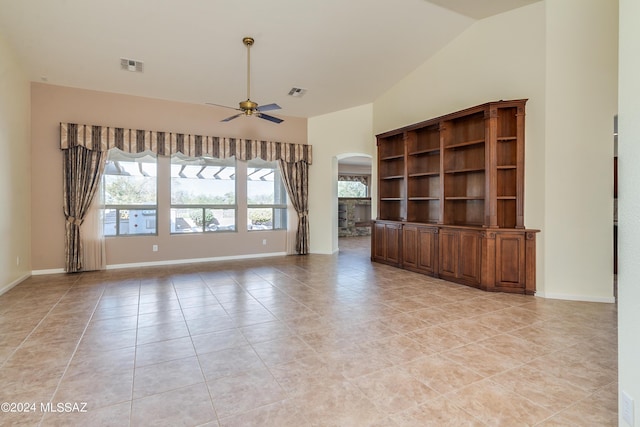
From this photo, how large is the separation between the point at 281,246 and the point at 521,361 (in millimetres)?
5662

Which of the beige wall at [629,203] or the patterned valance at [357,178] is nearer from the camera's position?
the beige wall at [629,203]

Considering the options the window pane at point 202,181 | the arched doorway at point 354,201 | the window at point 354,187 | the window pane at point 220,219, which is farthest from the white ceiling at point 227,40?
the window at point 354,187

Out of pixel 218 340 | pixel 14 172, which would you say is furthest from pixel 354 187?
pixel 218 340

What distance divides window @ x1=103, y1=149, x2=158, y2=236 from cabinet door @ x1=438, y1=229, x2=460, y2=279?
532 centimetres

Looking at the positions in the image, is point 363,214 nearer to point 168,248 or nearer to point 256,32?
point 168,248

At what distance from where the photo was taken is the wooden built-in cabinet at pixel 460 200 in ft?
14.2

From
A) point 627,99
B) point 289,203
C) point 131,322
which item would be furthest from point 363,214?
point 627,99

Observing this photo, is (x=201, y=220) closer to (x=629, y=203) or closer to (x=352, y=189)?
(x=629, y=203)

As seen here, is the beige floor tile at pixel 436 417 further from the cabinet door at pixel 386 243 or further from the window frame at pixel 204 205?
the window frame at pixel 204 205

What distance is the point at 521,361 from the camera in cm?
246

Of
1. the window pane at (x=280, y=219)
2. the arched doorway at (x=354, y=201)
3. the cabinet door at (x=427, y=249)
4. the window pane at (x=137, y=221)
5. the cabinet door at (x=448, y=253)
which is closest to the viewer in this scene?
the cabinet door at (x=448, y=253)

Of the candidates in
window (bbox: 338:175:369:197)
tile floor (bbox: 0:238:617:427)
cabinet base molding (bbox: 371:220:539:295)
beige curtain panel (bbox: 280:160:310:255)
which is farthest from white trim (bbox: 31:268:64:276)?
window (bbox: 338:175:369:197)

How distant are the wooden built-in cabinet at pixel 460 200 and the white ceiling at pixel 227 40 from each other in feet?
4.46

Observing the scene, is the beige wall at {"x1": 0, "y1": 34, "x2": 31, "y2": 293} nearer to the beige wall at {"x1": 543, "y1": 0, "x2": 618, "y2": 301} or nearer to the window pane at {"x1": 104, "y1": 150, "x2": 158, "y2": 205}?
the window pane at {"x1": 104, "y1": 150, "x2": 158, "y2": 205}
